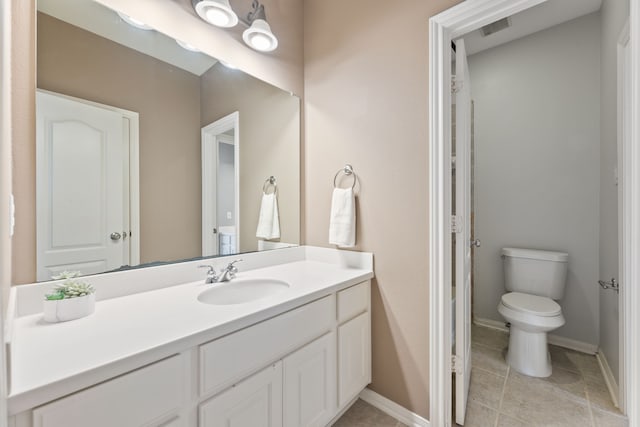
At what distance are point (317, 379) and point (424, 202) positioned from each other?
0.99 metres

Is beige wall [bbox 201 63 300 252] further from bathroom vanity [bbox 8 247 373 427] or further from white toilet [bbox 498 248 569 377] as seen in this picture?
white toilet [bbox 498 248 569 377]

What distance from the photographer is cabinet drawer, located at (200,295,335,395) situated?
0.84 m

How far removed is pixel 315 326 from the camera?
121 cm

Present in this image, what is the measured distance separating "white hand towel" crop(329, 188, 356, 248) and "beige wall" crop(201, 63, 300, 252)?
342 mm

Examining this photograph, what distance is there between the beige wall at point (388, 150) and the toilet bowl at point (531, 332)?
95 cm

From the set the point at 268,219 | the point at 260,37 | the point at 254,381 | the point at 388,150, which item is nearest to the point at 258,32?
the point at 260,37

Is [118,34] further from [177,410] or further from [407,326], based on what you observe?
[407,326]

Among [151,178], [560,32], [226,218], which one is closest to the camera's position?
[151,178]

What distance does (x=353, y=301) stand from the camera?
144cm

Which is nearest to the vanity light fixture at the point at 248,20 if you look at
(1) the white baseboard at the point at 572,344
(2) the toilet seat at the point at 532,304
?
(2) the toilet seat at the point at 532,304

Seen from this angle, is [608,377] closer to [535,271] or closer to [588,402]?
[588,402]

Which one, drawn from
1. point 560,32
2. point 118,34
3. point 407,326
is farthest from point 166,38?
point 560,32

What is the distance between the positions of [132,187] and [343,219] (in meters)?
1.08

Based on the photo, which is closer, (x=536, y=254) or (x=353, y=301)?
(x=353, y=301)
